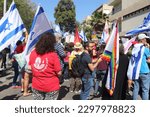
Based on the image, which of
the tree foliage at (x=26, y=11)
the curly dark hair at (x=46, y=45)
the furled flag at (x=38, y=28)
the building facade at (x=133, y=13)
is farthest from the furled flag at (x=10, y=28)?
the tree foliage at (x=26, y=11)

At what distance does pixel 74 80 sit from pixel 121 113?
6.50 metres

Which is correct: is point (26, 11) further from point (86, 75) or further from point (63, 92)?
point (86, 75)

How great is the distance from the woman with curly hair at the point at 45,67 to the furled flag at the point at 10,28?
7.62 ft

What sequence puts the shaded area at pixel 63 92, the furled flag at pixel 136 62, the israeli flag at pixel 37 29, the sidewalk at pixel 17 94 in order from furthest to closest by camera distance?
1. the shaded area at pixel 63 92
2. the sidewalk at pixel 17 94
3. the furled flag at pixel 136 62
4. the israeli flag at pixel 37 29

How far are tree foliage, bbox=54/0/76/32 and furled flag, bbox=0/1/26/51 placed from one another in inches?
2880

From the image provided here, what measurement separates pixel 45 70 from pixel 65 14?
7878 centimetres

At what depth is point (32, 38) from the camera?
650cm

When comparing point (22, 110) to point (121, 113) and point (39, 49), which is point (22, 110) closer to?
point (121, 113)

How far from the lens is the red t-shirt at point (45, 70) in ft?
17.6

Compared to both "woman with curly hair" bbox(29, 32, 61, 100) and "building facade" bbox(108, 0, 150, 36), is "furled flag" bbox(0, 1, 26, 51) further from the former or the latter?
"building facade" bbox(108, 0, 150, 36)

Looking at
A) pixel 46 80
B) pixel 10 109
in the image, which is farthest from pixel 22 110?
pixel 46 80

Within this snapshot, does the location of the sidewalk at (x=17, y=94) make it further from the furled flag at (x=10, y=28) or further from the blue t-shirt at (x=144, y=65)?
the blue t-shirt at (x=144, y=65)

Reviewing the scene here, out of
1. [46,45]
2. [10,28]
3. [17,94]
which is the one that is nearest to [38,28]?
[46,45]

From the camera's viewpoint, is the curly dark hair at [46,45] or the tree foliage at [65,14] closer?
the curly dark hair at [46,45]
